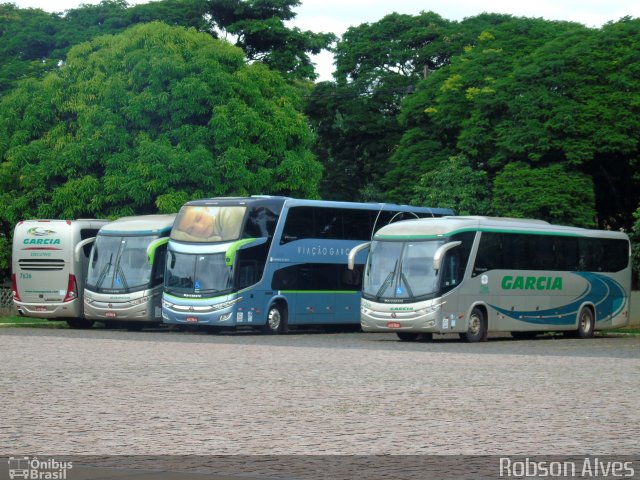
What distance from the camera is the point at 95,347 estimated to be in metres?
28.2

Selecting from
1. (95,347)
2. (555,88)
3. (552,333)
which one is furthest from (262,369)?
(555,88)

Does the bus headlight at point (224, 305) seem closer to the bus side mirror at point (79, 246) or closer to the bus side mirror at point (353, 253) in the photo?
the bus side mirror at point (353, 253)

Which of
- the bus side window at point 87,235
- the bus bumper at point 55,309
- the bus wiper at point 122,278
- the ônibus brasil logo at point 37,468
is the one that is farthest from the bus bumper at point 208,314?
the ônibus brasil logo at point 37,468

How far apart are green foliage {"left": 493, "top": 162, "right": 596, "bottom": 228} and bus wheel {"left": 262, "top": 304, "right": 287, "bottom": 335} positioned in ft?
52.9

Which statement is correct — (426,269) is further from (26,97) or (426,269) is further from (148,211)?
(26,97)

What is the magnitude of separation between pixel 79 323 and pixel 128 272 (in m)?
6.31

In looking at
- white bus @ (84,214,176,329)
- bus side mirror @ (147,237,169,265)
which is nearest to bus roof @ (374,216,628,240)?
bus side mirror @ (147,237,169,265)

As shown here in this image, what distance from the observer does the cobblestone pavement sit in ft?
38.0

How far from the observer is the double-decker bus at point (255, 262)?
36312 mm

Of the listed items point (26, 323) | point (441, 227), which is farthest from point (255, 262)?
point (26, 323)

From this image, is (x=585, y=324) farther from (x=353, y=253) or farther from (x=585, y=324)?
(x=353, y=253)

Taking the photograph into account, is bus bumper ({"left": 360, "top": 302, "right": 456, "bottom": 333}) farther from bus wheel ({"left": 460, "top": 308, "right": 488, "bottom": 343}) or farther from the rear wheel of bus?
the rear wheel of bus

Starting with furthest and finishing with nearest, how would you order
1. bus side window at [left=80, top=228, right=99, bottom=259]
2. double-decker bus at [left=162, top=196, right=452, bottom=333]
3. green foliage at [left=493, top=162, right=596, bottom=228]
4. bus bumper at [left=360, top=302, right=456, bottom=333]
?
green foliage at [left=493, top=162, right=596, bottom=228]
bus side window at [left=80, top=228, right=99, bottom=259]
double-decker bus at [left=162, top=196, right=452, bottom=333]
bus bumper at [left=360, top=302, right=456, bottom=333]

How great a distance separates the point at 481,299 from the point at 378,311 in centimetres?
291
